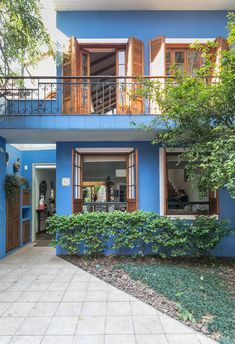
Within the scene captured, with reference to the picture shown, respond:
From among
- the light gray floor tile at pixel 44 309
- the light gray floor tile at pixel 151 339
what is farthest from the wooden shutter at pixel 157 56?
the light gray floor tile at pixel 151 339

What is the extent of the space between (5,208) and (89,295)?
12.7 ft

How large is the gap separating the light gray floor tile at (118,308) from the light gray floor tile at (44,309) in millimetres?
783

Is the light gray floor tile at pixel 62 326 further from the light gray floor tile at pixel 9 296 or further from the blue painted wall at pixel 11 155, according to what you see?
the blue painted wall at pixel 11 155

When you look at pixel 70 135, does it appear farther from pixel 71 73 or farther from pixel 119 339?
pixel 119 339

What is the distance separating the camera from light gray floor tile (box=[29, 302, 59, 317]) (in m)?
3.87

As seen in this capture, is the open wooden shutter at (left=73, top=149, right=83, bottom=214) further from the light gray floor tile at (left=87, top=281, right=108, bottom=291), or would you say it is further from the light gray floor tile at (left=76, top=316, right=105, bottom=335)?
the light gray floor tile at (left=76, top=316, right=105, bottom=335)

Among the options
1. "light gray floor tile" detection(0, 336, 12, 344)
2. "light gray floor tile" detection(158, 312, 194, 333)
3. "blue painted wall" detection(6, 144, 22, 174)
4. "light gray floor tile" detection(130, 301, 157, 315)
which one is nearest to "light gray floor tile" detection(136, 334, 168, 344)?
"light gray floor tile" detection(158, 312, 194, 333)

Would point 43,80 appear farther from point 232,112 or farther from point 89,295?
point 89,295

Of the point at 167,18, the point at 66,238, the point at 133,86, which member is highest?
the point at 167,18

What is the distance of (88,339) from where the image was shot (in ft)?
10.6

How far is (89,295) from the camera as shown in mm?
4547

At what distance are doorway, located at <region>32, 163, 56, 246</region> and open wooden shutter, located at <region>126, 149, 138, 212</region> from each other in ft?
10.3

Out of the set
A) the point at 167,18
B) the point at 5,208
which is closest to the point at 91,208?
the point at 5,208

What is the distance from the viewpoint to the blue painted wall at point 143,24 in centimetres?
736
